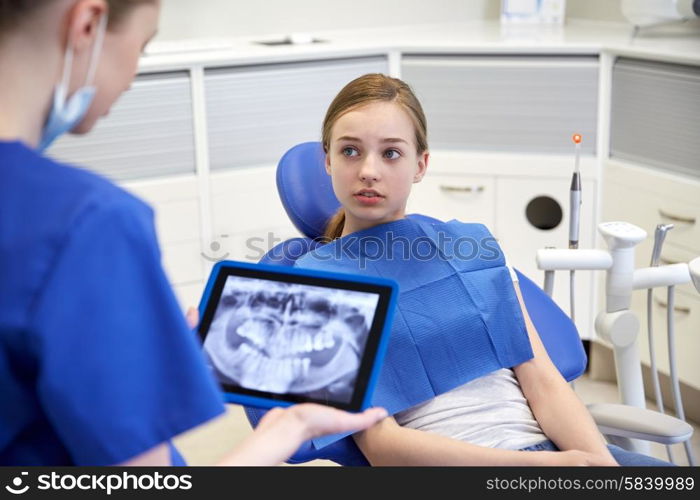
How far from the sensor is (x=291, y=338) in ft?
3.52

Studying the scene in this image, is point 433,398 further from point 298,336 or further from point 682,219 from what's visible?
point 682,219

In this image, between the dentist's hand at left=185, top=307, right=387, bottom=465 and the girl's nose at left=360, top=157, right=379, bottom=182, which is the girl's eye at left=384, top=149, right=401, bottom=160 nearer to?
the girl's nose at left=360, top=157, right=379, bottom=182

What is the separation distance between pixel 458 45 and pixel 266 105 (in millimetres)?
598

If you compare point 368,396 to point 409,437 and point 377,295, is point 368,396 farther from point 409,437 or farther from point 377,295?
point 409,437

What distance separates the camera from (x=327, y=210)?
1.81 meters

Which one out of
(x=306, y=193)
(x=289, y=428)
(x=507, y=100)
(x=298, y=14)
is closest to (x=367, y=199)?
(x=306, y=193)

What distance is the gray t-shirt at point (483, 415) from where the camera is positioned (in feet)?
4.76

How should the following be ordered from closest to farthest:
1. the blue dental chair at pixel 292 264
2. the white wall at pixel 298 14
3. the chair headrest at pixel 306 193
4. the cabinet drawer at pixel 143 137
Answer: the blue dental chair at pixel 292 264 → the chair headrest at pixel 306 193 → the cabinet drawer at pixel 143 137 → the white wall at pixel 298 14

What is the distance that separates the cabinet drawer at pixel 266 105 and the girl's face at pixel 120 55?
196 centimetres

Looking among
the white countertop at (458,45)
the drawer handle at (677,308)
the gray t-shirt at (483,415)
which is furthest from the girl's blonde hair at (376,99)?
the drawer handle at (677,308)

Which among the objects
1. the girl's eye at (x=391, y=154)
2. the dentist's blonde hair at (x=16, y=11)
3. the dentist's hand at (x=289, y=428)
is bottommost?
the dentist's hand at (x=289, y=428)

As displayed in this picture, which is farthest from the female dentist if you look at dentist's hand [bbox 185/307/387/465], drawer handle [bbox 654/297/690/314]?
drawer handle [bbox 654/297/690/314]

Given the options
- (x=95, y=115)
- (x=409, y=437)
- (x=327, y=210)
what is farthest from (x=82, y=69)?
(x=327, y=210)

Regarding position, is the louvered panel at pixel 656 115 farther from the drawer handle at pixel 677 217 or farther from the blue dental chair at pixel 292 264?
the blue dental chair at pixel 292 264
